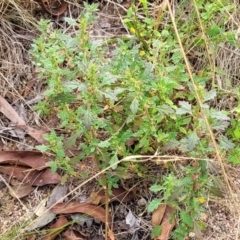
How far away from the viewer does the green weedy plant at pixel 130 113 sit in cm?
180

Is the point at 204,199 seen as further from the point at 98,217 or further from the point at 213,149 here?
the point at 98,217

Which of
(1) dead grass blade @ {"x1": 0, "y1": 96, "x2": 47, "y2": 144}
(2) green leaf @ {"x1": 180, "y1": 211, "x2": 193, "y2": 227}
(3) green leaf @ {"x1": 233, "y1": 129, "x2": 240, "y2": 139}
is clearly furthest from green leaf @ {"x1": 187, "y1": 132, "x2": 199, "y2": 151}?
(1) dead grass blade @ {"x1": 0, "y1": 96, "x2": 47, "y2": 144}

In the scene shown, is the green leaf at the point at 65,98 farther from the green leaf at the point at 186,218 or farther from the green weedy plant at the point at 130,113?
the green leaf at the point at 186,218

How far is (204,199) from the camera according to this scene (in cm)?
194

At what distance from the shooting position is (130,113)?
1.94 metres

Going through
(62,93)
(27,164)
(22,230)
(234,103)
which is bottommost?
(22,230)

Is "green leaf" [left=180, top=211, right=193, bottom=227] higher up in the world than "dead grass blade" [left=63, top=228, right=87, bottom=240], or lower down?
higher up

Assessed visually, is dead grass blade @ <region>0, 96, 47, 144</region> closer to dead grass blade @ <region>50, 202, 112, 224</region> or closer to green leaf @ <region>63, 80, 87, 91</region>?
dead grass blade @ <region>50, 202, 112, 224</region>

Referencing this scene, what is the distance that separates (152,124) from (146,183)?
31cm

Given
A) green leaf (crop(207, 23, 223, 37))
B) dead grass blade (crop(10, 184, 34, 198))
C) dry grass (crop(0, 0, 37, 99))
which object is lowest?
dead grass blade (crop(10, 184, 34, 198))

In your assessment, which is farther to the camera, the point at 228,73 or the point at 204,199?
the point at 228,73

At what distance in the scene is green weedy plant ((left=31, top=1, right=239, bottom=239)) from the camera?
1799 millimetres

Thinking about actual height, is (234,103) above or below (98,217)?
above

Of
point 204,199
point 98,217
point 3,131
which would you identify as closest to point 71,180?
point 98,217
